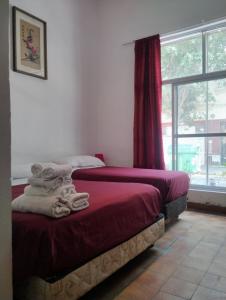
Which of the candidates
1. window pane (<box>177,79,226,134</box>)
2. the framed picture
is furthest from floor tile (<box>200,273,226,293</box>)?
the framed picture

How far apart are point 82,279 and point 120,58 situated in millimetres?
3620

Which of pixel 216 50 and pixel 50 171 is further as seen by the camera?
pixel 216 50

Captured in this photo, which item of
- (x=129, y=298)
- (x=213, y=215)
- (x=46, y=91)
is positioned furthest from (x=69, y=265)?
(x=46, y=91)

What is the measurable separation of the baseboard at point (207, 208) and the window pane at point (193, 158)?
0.33 m

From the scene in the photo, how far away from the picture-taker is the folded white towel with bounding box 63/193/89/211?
52.3 inches

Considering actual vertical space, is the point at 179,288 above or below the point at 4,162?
below

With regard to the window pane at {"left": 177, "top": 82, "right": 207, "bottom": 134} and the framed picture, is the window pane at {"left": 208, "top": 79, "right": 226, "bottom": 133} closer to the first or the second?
the window pane at {"left": 177, "top": 82, "right": 207, "bottom": 134}

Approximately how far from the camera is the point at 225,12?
3.15 m

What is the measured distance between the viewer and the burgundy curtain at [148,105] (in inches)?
142

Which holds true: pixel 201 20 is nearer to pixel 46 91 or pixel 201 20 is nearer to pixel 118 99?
pixel 118 99

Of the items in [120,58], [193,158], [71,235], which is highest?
[120,58]

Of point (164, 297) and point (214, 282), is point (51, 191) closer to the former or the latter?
point (164, 297)

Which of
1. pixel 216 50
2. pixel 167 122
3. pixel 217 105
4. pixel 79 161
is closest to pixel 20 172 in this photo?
pixel 79 161

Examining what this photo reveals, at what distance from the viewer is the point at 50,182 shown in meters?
1.34
